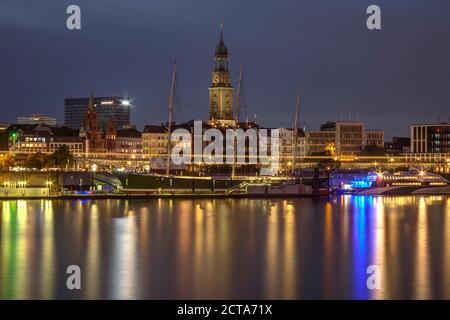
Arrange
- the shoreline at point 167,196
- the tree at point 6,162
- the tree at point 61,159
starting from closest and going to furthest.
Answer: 1. the shoreline at point 167,196
2. the tree at point 6,162
3. the tree at point 61,159

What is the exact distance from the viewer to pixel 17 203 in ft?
133

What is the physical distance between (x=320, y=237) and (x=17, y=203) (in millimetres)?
18336

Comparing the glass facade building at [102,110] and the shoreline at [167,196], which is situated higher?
the glass facade building at [102,110]

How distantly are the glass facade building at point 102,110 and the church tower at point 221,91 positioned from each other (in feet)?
96.7

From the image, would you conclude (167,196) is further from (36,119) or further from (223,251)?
(36,119)

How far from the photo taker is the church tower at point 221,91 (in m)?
78.4

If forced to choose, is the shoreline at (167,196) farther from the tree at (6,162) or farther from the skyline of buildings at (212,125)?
the skyline of buildings at (212,125)

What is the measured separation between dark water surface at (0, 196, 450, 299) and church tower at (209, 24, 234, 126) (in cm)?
4007

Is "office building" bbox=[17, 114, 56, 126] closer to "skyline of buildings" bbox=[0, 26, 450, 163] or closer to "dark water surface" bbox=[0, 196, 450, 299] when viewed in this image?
"skyline of buildings" bbox=[0, 26, 450, 163]

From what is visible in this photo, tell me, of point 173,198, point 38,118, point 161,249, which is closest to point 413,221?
point 161,249

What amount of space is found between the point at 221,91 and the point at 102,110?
128 feet

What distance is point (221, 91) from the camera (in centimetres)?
7856

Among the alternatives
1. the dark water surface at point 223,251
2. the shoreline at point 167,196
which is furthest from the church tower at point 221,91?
the dark water surface at point 223,251
